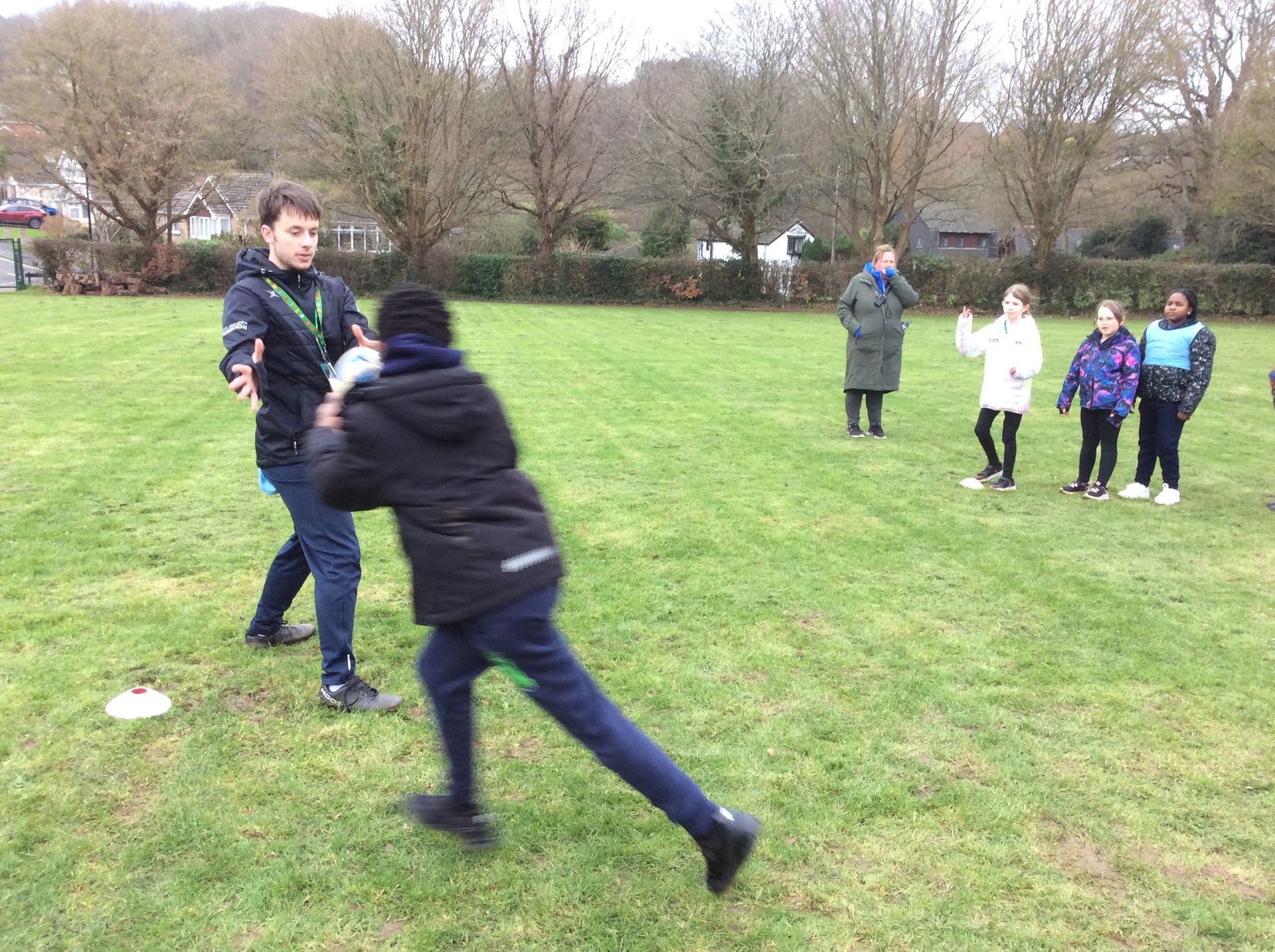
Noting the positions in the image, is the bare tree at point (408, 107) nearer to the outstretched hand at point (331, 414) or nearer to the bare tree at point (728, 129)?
the bare tree at point (728, 129)

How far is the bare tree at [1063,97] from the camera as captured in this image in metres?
28.2

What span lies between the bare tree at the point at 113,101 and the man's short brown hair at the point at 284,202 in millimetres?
27253

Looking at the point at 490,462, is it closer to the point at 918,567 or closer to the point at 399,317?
the point at 399,317

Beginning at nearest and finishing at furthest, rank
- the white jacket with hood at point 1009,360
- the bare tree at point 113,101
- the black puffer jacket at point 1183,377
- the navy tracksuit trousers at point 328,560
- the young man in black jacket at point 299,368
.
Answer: the young man in black jacket at point 299,368, the navy tracksuit trousers at point 328,560, the black puffer jacket at point 1183,377, the white jacket with hood at point 1009,360, the bare tree at point 113,101

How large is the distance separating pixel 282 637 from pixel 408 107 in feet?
87.7

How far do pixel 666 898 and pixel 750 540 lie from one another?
3.67m

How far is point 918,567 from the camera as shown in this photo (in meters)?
5.87

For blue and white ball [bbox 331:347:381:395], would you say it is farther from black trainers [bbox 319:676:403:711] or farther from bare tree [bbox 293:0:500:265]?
bare tree [bbox 293:0:500:265]

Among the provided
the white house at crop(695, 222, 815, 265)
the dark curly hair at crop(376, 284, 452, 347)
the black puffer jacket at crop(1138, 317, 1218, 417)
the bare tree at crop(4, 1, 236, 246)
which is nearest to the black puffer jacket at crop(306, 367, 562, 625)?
the dark curly hair at crop(376, 284, 452, 347)

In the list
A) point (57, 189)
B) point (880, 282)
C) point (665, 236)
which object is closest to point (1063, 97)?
point (665, 236)

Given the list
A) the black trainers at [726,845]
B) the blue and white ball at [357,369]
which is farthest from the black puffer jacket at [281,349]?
the black trainers at [726,845]

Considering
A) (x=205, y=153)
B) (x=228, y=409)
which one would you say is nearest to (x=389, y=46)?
(x=205, y=153)

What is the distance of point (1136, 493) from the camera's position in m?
7.81

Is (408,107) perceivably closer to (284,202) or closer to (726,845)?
(284,202)
